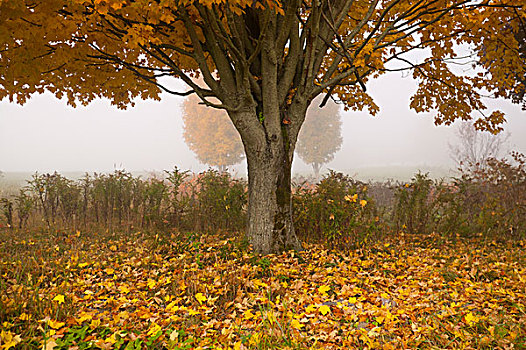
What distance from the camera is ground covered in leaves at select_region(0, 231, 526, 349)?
247 centimetres

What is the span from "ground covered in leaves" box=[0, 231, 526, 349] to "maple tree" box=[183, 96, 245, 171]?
1967 cm

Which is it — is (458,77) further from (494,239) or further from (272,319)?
(272,319)

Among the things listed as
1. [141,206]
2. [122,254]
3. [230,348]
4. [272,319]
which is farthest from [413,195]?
[141,206]

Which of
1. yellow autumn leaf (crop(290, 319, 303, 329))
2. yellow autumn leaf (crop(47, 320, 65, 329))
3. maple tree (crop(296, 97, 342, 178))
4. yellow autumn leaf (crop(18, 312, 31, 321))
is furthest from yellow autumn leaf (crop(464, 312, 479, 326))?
maple tree (crop(296, 97, 342, 178))

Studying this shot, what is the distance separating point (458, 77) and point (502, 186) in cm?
251

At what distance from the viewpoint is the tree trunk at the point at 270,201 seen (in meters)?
4.41

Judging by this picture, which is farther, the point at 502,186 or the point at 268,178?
the point at 502,186

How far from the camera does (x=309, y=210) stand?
206 inches

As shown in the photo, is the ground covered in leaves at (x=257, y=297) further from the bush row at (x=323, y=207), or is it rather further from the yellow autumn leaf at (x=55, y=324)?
the bush row at (x=323, y=207)

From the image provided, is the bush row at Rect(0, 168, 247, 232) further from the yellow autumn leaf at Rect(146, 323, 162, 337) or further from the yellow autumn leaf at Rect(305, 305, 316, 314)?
the yellow autumn leaf at Rect(146, 323, 162, 337)

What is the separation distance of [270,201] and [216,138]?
20.8 m

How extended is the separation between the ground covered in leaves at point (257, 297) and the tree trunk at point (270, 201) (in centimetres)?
26

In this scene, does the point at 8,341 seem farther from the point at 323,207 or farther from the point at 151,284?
the point at 323,207

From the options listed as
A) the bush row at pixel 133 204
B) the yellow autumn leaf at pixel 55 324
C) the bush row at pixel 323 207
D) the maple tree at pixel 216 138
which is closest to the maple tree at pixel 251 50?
the bush row at pixel 323 207
